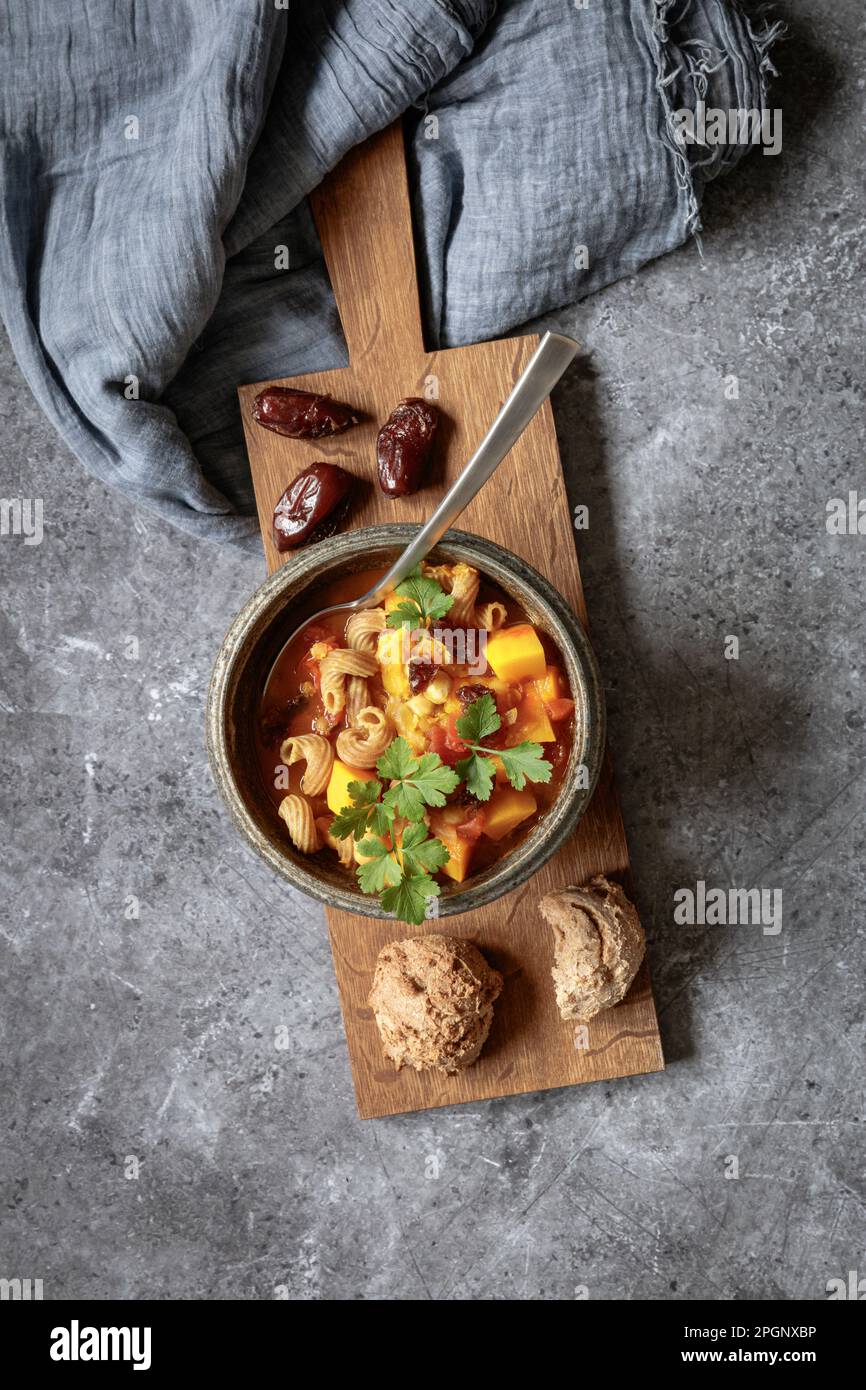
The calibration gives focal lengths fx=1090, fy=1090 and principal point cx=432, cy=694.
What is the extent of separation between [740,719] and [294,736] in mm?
1202

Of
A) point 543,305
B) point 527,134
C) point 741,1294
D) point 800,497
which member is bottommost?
point 741,1294

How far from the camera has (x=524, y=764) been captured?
2240 millimetres

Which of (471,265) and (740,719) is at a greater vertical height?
(471,265)

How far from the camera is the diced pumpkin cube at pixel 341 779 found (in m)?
2.37

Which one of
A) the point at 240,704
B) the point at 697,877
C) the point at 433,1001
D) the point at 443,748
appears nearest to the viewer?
the point at 443,748

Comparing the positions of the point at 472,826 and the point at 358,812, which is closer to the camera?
the point at 358,812

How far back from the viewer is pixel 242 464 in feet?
9.42

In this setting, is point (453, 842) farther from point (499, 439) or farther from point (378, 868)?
point (499, 439)

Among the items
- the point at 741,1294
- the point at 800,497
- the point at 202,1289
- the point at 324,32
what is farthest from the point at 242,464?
the point at 741,1294

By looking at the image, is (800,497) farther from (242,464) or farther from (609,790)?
(242,464)

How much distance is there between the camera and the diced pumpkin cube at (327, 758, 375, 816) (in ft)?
7.78

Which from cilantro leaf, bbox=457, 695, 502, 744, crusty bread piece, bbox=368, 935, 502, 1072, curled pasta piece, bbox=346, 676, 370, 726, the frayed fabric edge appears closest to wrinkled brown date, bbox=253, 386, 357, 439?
curled pasta piece, bbox=346, 676, 370, 726

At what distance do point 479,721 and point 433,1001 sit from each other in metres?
0.77

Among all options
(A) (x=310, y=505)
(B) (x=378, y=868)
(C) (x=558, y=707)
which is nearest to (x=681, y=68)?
(A) (x=310, y=505)
